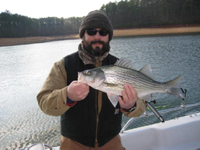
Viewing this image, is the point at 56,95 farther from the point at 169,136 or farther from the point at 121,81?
the point at 169,136

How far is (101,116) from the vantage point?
2.58 metres

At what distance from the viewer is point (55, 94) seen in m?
2.15

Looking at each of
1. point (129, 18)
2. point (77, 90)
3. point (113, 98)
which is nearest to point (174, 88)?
point (113, 98)

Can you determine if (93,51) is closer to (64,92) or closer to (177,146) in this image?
(64,92)

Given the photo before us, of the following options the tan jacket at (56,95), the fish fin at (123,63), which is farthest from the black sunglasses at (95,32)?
the tan jacket at (56,95)

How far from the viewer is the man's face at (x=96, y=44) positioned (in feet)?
8.93

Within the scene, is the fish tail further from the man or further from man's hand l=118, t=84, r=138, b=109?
man's hand l=118, t=84, r=138, b=109

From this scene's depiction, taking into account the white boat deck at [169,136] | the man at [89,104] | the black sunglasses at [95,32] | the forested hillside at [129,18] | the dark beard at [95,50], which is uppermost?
the forested hillside at [129,18]

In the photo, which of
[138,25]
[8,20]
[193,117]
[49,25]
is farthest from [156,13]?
[193,117]

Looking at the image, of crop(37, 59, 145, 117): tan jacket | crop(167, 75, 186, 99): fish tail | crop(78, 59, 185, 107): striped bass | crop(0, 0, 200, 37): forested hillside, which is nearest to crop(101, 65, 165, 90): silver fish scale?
crop(78, 59, 185, 107): striped bass

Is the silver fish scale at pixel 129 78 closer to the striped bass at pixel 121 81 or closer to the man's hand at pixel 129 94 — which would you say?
the striped bass at pixel 121 81

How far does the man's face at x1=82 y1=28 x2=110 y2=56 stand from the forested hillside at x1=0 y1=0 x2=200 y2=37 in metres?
74.6

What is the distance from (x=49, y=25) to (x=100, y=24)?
325 feet

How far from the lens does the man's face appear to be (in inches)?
107
